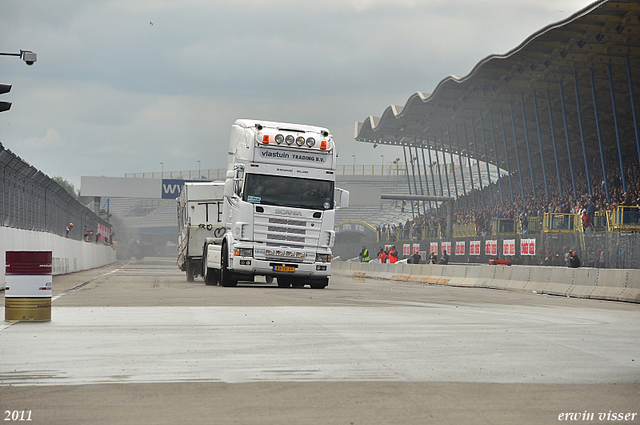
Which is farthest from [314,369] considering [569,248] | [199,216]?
[569,248]

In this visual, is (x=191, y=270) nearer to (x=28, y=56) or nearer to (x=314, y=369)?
(x=28, y=56)

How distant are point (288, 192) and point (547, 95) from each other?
3295 cm

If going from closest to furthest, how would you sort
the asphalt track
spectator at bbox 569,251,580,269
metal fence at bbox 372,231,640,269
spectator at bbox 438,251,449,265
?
the asphalt track < metal fence at bbox 372,231,640,269 < spectator at bbox 569,251,580,269 < spectator at bbox 438,251,449,265

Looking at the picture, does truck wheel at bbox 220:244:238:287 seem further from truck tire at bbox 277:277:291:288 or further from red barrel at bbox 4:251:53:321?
red barrel at bbox 4:251:53:321

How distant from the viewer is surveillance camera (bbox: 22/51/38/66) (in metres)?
27.6

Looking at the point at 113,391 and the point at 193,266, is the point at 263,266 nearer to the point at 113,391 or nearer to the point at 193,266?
the point at 193,266

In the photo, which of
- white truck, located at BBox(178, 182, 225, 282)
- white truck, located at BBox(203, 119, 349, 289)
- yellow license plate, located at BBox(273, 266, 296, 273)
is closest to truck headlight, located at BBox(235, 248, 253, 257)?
white truck, located at BBox(203, 119, 349, 289)

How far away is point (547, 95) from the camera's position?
51062mm

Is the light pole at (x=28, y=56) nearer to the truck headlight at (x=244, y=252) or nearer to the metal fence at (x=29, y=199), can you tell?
the metal fence at (x=29, y=199)

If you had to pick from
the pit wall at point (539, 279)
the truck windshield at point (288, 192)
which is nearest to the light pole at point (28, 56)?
the truck windshield at point (288, 192)

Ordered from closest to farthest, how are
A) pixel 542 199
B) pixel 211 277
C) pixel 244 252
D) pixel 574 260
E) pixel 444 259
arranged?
pixel 244 252 < pixel 211 277 < pixel 574 260 < pixel 444 259 < pixel 542 199

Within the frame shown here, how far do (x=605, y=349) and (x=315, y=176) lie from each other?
558 inches

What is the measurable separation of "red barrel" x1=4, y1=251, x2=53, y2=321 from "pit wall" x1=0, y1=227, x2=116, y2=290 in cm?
800

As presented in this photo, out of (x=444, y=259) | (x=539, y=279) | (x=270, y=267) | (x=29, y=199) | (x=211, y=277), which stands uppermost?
(x=29, y=199)
